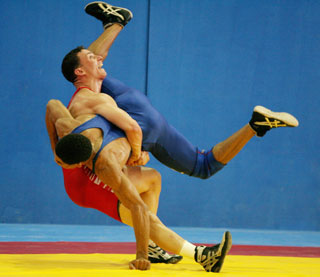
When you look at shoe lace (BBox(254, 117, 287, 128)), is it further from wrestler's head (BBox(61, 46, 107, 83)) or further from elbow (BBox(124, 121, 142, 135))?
wrestler's head (BBox(61, 46, 107, 83))

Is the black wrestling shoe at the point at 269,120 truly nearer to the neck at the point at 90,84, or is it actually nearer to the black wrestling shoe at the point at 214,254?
the black wrestling shoe at the point at 214,254

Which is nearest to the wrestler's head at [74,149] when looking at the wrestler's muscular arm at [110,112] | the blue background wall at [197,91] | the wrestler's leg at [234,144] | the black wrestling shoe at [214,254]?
A: the wrestler's muscular arm at [110,112]

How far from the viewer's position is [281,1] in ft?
20.5

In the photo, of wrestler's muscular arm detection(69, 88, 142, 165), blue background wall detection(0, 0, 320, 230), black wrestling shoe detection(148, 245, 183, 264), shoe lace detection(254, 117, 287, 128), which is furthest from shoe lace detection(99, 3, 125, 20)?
blue background wall detection(0, 0, 320, 230)

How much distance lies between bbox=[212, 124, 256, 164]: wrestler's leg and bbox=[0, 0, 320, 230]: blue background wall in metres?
2.80

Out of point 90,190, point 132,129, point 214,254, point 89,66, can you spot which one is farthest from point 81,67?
point 214,254

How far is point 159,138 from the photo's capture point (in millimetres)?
3156

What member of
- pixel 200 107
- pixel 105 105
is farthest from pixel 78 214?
pixel 105 105

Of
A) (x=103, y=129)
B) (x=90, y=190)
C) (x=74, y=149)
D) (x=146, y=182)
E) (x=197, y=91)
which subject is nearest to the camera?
(x=74, y=149)

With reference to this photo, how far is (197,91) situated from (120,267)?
147 inches

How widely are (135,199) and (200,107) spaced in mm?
3687

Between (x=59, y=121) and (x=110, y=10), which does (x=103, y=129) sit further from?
(x=110, y=10)

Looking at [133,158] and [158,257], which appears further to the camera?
[158,257]

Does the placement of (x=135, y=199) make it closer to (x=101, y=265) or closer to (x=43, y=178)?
(x=101, y=265)
